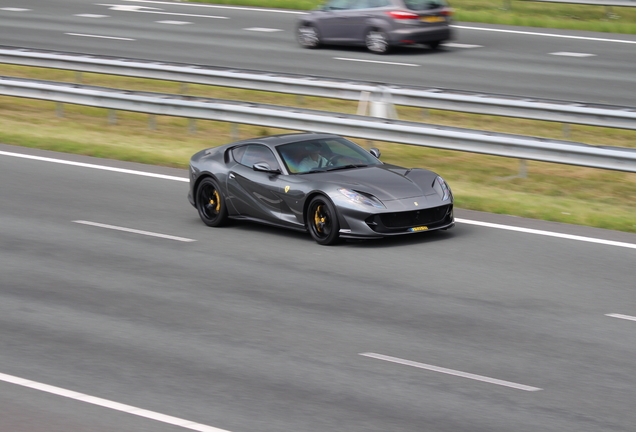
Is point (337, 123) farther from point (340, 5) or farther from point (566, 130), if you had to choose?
point (340, 5)

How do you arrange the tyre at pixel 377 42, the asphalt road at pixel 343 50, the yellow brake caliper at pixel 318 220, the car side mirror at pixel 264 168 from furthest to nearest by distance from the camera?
the tyre at pixel 377 42
the asphalt road at pixel 343 50
the car side mirror at pixel 264 168
the yellow brake caliper at pixel 318 220

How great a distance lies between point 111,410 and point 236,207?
603 centimetres

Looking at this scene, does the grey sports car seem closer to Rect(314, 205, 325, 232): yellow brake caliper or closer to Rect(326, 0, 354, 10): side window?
Rect(314, 205, 325, 232): yellow brake caliper

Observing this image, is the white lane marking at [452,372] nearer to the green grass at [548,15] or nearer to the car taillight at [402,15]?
the car taillight at [402,15]

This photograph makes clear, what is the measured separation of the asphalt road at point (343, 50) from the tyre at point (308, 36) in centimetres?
24

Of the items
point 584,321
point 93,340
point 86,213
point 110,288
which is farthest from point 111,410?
point 86,213

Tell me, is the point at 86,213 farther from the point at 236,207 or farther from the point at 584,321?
the point at 584,321

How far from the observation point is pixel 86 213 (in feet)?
45.1

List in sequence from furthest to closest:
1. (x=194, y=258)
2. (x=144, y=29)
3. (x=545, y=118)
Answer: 1. (x=144, y=29)
2. (x=545, y=118)
3. (x=194, y=258)

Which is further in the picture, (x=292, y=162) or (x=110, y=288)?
(x=292, y=162)

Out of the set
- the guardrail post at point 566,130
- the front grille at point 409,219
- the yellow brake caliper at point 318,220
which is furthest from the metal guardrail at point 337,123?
the yellow brake caliper at point 318,220

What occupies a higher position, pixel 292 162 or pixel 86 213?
pixel 292 162

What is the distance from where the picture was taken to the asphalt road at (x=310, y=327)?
699 cm

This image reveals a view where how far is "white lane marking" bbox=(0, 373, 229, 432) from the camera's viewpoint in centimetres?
671
